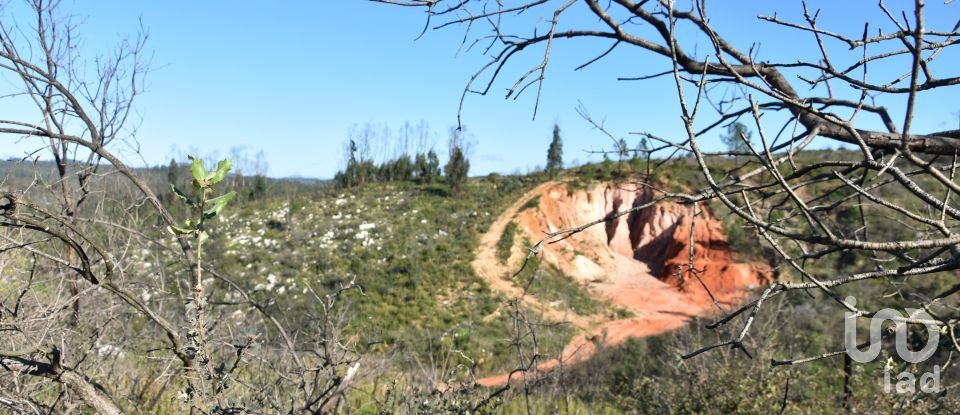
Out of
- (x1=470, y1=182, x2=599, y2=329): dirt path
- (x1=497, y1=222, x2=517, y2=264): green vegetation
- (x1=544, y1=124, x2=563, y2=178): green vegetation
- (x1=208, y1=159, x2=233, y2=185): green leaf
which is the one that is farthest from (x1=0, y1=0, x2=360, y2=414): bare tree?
(x1=544, y1=124, x2=563, y2=178): green vegetation

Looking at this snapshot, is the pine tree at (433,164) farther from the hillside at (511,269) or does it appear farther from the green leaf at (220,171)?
the green leaf at (220,171)

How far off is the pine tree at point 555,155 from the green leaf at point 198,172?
1113 inches

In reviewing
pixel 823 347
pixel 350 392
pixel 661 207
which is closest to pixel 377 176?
pixel 661 207

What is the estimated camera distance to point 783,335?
Result: 11.5 m

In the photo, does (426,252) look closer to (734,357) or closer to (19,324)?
(734,357)

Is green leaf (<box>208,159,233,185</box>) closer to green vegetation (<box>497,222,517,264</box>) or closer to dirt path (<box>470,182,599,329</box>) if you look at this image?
dirt path (<box>470,182,599,329</box>)

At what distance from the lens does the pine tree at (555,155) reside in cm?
2992

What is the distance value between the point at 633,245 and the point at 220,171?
24.8 m

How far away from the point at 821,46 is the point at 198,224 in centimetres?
156

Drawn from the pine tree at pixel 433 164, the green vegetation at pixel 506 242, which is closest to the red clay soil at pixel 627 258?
the green vegetation at pixel 506 242

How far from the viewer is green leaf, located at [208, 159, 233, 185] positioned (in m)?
1.16

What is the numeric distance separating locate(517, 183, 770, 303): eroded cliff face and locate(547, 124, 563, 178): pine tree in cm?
430

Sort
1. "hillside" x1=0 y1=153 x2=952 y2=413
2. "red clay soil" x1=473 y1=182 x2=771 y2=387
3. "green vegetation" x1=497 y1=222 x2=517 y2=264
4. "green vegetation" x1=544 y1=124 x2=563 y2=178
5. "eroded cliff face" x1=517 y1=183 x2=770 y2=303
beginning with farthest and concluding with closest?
"green vegetation" x1=544 y1=124 x2=563 y2=178
"green vegetation" x1=497 y1=222 x2=517 y2=264
"eroded cliff face" x1=517 y1=183 x2=770 y2=303
"red clay soil" x1=473 y1=182 x2=771 y2=387
"hillside" x1=0 y1=153 x2=952 y2=413

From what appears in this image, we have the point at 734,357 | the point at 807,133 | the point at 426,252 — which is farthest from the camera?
the point at 426,252
